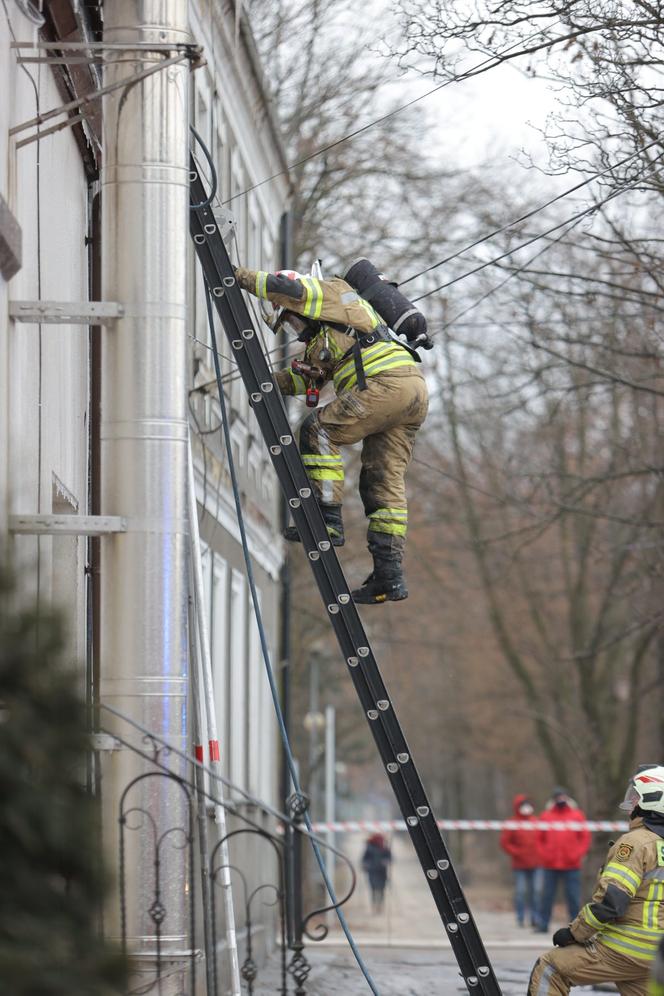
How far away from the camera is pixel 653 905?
8.79 meters

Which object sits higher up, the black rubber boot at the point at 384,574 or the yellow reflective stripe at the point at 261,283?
the yellow reflective stripe at the point at 261,283

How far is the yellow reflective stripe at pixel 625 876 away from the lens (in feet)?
28.6

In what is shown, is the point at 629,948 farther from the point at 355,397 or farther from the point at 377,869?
the point at 377,869

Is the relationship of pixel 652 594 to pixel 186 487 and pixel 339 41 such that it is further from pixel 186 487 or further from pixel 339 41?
pixel 186 487

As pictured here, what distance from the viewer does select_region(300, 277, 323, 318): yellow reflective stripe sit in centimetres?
841

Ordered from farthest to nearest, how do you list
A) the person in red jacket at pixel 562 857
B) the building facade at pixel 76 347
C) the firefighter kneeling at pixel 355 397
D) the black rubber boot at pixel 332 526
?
the person in red jacket at pixel 562 857
the black rubber boot at pixel 332 526
the firefighter kneeling at pixel 355 397
the building facade at pixel 76 347

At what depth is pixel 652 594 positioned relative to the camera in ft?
65.5

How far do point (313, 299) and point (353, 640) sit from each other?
5.43 feet

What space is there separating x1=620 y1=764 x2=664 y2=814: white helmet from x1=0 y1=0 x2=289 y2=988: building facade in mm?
2835

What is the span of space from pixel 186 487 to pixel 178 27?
1.93 m

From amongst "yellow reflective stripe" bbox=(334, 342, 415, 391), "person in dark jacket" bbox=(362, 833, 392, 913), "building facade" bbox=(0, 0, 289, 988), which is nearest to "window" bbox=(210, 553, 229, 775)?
"building facade" bbox=(0, 0, 289, 988)

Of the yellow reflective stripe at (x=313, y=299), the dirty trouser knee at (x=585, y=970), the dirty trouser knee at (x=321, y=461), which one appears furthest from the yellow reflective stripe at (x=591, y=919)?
the yellow reflective stripe at (x=313, y=299)

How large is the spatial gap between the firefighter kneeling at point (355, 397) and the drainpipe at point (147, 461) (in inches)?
50.6

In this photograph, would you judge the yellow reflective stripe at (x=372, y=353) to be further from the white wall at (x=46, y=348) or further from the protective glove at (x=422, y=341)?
the white wall at (x=46, y=348)
